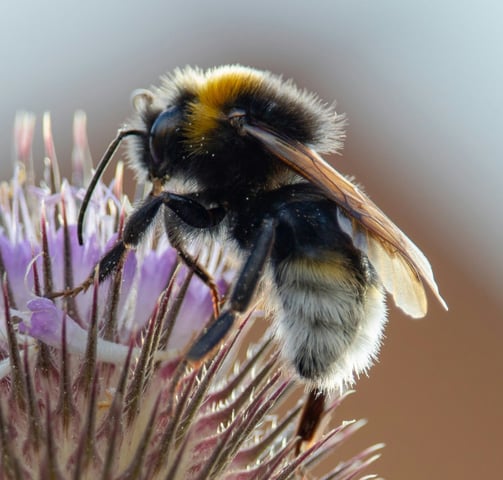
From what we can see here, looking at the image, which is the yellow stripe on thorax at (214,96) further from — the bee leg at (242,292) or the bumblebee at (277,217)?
the bee leg at (242,292)

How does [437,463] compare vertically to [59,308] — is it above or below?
below

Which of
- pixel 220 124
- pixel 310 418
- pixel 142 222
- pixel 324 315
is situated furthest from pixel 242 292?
pixel 310 418

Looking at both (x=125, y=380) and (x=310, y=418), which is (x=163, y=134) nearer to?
(x=125, y=380)

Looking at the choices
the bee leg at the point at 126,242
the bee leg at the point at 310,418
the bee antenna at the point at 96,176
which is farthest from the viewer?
the bee leg at the point at 310,418

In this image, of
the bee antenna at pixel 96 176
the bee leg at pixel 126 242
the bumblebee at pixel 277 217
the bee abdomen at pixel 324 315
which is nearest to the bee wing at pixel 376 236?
the bumblebee at pixel 277 217

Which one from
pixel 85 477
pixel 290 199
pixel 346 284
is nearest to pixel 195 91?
pixel 290 199

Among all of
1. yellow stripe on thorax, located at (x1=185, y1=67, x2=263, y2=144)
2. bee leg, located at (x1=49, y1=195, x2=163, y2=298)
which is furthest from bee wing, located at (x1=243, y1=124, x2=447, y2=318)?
bee leg, located at (x1=49, y1=195, x2=163, y2=298)

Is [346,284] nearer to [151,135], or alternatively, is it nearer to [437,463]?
[151,135]
